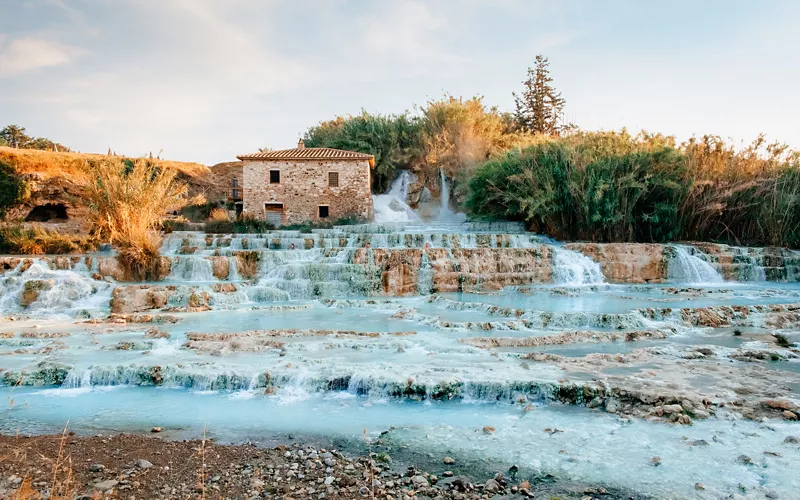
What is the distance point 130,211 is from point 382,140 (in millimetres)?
16728

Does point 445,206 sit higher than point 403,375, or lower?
higher

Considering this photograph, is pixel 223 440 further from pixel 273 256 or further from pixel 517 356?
pixel 273 256

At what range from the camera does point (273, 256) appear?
13.0m

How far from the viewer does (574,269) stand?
13133 millimetres

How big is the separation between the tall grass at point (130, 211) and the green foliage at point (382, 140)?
1511 cm

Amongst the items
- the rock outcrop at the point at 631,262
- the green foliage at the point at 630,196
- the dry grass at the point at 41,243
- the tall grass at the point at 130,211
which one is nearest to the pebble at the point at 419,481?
the tall grass at the point at 130,211

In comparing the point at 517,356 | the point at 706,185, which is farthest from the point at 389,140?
the point at 517,356

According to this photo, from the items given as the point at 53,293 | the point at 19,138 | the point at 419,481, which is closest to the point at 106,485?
the point at 419,481

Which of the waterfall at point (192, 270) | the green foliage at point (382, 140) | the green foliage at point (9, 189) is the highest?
the green foliage at point (382, 140)

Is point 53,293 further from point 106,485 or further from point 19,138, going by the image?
point 19,138

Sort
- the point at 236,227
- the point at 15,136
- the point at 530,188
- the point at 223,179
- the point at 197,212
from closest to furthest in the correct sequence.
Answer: the point at 530,188, the point at 236,227, the point at 197,212, the point at 223,179, the point at 15,136

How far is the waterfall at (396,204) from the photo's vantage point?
83.0 feet

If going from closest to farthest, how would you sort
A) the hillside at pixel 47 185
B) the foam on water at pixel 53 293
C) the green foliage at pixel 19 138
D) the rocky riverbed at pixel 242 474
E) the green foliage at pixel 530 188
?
the rocky riverbed at pixel 242 474
the foam on water at pixel 53 293
the green foliage at pixel 530 188
the hillside at pixel 47 185
the green foliage at pixel 19 138

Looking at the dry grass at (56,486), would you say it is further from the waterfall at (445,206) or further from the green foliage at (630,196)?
the waterfall at (445,206)
